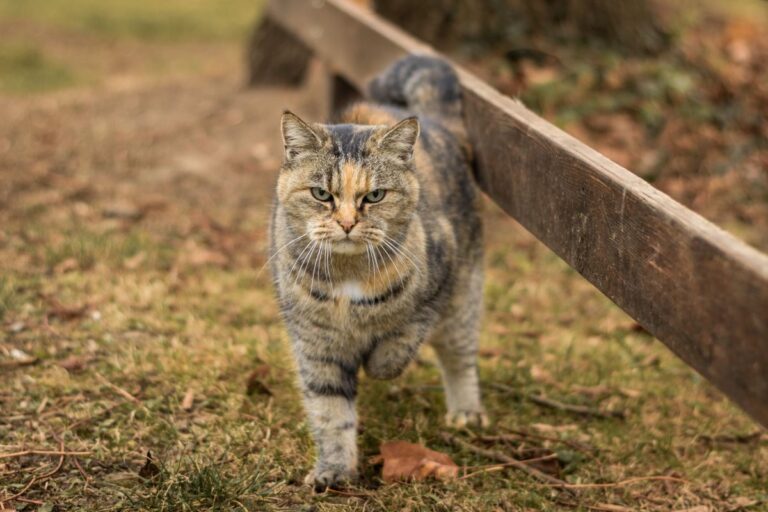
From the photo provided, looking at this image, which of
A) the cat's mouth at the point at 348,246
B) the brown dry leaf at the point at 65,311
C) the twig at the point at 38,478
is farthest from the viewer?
the brown dry leaf at the point at 65,311

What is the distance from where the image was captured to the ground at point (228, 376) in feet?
9.68

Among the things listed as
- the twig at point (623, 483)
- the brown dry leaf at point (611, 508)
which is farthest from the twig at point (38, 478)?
the brown dry leaf at point (611, 508)

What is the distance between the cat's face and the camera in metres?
2.94

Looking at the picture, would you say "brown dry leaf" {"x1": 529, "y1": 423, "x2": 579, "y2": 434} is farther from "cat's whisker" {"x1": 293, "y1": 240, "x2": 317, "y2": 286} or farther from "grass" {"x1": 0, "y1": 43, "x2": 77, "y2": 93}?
"grass" {"x1": 0, "y1": 43, "x2": 77, "y2": 93}

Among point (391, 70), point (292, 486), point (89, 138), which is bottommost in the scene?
point (89, 138)

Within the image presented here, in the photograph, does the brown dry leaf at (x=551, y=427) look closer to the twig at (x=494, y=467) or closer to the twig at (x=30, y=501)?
the twig at (x=494, y=467)

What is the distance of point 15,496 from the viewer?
2719 millimetres

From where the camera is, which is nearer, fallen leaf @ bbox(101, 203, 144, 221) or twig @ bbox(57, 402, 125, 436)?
twig @ bbox(57, 402, 125, 436)

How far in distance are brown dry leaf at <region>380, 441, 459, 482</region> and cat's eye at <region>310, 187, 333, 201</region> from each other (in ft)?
2.82

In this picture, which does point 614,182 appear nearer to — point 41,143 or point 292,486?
point 292,486

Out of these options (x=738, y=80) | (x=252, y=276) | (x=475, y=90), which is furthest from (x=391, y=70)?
(x=738, y=80)

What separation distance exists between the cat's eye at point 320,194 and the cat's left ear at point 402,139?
0.78 feet

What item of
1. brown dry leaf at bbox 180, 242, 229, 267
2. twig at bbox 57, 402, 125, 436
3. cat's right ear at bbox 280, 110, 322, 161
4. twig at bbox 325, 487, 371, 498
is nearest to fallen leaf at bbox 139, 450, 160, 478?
twig at bbox 57, 402, 125, 436

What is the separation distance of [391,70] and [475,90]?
54 centimetres
